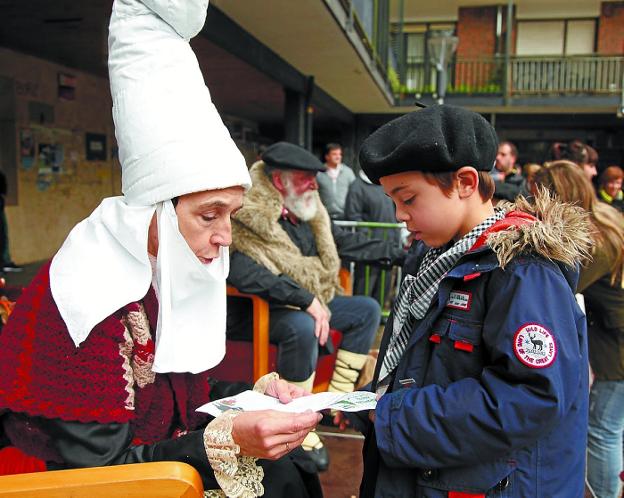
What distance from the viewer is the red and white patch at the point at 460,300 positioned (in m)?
1.45

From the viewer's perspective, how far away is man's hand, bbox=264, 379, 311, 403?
1.83 metres

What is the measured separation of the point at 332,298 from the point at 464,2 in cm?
2096

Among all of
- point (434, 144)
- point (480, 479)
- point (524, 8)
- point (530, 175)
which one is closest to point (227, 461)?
point (480, 479)

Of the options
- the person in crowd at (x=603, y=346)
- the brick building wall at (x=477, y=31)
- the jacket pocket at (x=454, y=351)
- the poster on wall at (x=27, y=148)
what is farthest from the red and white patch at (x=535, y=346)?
the brick building wall at (x=477, y=31)

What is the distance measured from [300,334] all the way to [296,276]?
404mm

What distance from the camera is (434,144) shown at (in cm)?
144

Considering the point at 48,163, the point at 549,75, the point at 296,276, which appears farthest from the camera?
the point at 549,75

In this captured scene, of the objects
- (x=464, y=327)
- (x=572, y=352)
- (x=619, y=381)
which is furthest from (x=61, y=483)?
(x=619, y=381)

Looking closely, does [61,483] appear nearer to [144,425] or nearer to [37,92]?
[144,425]

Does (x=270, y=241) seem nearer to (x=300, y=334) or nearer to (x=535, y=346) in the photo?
(x=300, y=334)

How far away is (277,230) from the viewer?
3.59 meters

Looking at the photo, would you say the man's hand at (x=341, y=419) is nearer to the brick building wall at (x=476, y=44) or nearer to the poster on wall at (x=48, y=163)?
the poster on wall at (x=48, y=163)

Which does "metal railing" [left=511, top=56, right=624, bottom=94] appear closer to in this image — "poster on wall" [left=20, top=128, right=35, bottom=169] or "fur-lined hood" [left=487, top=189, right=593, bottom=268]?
"poster on wall" [left=20, top=128, right=35, bottom=169]

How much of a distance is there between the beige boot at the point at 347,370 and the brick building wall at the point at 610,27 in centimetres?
2120
